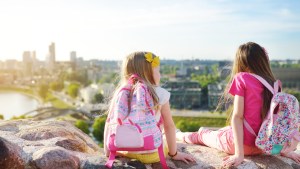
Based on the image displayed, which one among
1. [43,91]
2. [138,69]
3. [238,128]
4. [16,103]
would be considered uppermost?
[138,69]

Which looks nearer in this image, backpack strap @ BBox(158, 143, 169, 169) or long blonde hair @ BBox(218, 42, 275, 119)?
backpack strap @ BBox(158, 143, 169, 169)

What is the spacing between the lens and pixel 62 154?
1759 mm

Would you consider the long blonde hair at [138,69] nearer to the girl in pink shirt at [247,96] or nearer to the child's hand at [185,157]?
the child's hand at [185,157]

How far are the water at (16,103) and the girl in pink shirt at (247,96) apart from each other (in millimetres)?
30597

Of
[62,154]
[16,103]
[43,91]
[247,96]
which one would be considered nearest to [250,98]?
[247,96]

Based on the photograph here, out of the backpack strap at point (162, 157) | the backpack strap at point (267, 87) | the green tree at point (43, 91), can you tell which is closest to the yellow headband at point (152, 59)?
the backpack strap at point (162, 157)

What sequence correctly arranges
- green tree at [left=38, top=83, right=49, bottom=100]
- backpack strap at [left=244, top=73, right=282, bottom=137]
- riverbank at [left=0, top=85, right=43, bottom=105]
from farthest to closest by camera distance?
1. riverbank at [left=0, top=85, right=43, bottom=105]
2. green tree at [left=38, top=83, right=49, bottom=100]
3. backpack strap at [left=244, top=73, right=282, bottom=137]

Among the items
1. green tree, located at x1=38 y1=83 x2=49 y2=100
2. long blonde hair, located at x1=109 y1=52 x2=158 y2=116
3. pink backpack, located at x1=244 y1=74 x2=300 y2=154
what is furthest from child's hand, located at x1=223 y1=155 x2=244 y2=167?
green tree, located at x1=38 y1=83 x2=49 y2=100

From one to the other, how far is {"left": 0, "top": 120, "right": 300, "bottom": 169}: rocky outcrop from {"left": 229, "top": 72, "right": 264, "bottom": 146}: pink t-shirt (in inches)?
5.3

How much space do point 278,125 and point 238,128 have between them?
6.9 inches

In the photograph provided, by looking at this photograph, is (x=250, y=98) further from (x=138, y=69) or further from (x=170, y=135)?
(x=138, y=69)

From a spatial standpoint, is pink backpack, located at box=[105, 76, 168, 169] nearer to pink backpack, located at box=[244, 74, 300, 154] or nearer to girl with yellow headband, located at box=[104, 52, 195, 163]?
girl with yellow headband, located at box=[104, 52, 195, 163]

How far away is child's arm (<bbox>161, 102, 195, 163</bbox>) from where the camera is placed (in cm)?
194

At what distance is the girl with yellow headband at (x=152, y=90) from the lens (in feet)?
6.09
